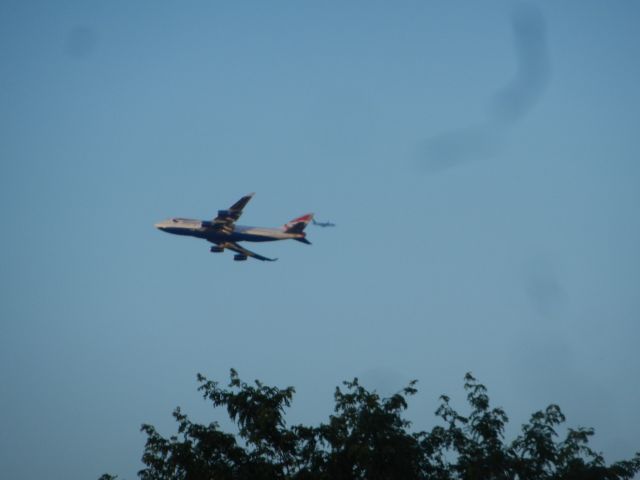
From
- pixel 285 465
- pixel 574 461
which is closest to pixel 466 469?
pixel 574 461

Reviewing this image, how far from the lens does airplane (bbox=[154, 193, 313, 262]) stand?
81.5 m

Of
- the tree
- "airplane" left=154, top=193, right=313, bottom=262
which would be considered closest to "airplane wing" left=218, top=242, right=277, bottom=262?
"airplane" left=154, top=193, right=313, bottom=262

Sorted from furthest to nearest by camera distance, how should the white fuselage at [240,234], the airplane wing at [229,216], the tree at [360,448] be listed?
1. the white fuselage at [240,234]
2. the airplane wing at [229,216]
3. the tree at [360,448]

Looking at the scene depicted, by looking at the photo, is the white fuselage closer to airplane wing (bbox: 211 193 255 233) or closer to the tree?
airplane wing (bbox: 211 193 255 233)

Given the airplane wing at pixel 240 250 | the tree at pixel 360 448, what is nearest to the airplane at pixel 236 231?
the airplane wing at pixel 240 250

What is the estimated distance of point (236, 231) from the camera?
3263 inches

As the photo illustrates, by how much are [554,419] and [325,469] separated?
41.5 ft

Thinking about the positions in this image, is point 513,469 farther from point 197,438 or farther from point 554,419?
point 197,438

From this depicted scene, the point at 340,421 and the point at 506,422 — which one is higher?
the point at 506,422

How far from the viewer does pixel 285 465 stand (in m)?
42.7

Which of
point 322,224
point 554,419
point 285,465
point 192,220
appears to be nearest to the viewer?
point 285,465

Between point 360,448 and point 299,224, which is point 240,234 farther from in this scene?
point 360,448

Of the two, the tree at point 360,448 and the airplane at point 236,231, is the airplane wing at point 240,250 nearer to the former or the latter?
the airplane at point 236,231

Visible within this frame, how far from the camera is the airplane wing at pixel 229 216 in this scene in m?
80.5
